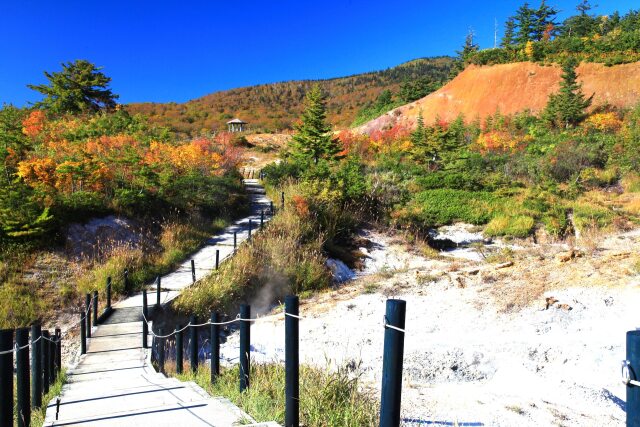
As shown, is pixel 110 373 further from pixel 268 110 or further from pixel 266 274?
pixel 268 110

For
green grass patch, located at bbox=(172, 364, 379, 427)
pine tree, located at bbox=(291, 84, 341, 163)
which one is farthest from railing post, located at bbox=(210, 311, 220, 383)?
pine tree, located at bbox=(291, 84, 341, 163)

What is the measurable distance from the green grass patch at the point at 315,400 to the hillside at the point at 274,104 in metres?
36.6

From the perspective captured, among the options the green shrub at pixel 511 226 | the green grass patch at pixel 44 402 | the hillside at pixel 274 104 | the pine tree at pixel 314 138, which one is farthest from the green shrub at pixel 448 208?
the hillside at pixel 274 104

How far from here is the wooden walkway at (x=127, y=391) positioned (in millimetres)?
3908

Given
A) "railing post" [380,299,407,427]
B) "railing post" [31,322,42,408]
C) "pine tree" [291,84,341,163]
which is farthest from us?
"pine tree" [291,84,341,163]

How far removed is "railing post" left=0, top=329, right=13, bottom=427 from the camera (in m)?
3.38

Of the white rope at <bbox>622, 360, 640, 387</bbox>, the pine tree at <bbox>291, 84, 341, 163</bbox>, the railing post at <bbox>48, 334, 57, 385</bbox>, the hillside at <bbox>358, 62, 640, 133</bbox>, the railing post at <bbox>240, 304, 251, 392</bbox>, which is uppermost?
the hillside at <bbox>358, 62, 640, 133</bbox>

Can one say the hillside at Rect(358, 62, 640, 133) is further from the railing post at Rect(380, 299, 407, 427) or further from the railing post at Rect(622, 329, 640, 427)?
the railing post at Rect(622, 329, 640, 427)

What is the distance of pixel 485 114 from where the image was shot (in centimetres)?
3994

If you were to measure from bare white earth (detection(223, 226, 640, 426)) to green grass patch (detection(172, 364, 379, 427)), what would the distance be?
429 mm

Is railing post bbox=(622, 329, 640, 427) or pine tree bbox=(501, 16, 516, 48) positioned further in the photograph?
pine tree bbox=(501, 16, 516, 48)

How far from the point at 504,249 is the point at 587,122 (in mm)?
22486

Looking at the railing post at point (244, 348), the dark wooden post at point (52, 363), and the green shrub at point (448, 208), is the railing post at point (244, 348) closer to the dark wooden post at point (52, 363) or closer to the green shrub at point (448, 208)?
the dark wooden post at point (52, 363)

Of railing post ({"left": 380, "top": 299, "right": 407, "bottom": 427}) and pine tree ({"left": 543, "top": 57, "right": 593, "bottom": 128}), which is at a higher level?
pine tree ({"left": 543, "top": 57, "right": 593, "bottom": 128})
